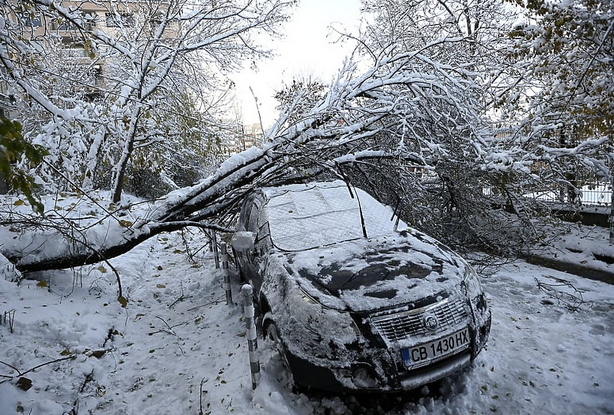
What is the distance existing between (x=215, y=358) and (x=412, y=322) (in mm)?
2242

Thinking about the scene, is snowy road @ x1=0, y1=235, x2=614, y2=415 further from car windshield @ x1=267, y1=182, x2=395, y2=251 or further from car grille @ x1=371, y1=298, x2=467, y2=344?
car windshield @ x1=267, y1=182, x2=395, y2=251

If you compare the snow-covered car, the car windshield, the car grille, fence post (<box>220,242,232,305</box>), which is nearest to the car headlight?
the snow-covered car

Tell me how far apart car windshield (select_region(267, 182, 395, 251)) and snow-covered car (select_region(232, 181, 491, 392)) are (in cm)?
2

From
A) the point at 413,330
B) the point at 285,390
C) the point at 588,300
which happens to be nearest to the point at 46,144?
the point at 285,390

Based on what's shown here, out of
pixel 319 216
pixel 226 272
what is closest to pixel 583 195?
pixel 319 216

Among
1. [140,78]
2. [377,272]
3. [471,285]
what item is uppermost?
[140,78]

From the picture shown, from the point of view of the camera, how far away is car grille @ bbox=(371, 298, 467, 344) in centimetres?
272

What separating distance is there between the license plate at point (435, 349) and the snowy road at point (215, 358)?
0.51 meters

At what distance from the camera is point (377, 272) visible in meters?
3.23

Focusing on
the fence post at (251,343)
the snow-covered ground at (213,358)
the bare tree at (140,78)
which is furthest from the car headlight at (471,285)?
the bare tree at (140,78)

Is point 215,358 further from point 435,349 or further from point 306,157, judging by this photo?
point 306,157

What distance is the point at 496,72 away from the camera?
8906 millimetres

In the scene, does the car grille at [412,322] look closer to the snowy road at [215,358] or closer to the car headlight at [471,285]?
the car headlight at [471,285]

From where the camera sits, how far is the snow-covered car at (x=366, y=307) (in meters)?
2.67
